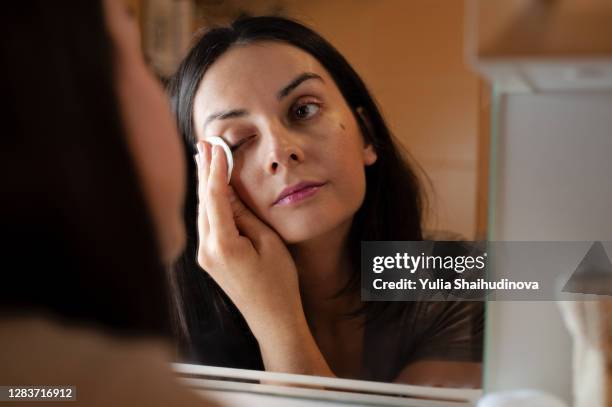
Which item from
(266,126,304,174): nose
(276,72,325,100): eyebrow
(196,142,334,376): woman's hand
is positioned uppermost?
(276,72,325,100): eyebrow

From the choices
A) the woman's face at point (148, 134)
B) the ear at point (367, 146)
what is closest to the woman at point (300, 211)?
the ear at point (367, 146)

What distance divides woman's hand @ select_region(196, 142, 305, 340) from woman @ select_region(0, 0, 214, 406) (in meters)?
0.41

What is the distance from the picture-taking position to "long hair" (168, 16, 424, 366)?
79 centimetres

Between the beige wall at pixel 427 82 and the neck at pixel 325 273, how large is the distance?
0.11 meters

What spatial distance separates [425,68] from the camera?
76cm

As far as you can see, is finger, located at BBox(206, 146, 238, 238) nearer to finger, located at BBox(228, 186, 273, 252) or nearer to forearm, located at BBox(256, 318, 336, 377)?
finger, located at BBox(228, 186, 273, 252)

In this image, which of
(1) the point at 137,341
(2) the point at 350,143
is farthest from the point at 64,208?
(2) the point at 350,143

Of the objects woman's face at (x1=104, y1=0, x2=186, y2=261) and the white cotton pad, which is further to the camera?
the white cotton pad

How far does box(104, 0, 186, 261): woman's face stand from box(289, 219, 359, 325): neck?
320mm

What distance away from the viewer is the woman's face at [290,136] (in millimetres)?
803

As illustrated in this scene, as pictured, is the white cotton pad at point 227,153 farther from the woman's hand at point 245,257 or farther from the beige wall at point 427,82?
the beige wall at point 427,82

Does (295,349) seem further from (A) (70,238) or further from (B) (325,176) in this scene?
(A) (70,238)

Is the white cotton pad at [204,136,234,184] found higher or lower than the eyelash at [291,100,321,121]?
lower

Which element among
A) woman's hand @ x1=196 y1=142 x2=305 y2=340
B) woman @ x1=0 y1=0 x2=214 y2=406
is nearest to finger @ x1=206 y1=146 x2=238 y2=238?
woman's hand @ x1=196 y1=142 x2=305 y2=340
